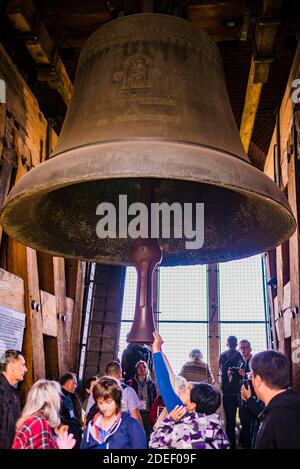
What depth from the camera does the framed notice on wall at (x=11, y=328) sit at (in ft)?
14.3

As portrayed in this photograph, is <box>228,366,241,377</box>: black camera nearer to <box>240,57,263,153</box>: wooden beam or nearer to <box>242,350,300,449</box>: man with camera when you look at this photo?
<box>240,57,263,153</box>: wooden beam

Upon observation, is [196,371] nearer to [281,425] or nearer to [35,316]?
[35,316]

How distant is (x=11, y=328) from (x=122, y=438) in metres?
2.00

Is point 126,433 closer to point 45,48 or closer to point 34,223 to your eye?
point 34,223

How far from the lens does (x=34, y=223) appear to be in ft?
10.8

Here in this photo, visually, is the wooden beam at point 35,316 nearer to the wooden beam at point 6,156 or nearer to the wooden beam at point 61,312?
the wooden beam at point 61,312

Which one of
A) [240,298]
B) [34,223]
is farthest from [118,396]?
[240,298]

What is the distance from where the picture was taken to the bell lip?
225cm

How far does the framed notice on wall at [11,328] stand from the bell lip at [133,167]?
205cm

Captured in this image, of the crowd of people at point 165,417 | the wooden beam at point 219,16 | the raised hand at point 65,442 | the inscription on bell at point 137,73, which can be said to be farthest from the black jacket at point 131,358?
the inscription on bell at point 137,73

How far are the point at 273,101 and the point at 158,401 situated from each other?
3984 mm

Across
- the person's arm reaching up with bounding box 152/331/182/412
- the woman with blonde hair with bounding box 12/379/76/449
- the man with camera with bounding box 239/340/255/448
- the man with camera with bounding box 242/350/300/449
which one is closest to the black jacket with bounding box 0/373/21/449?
the woman with blonde hair with bounding box 12/379/76/449
